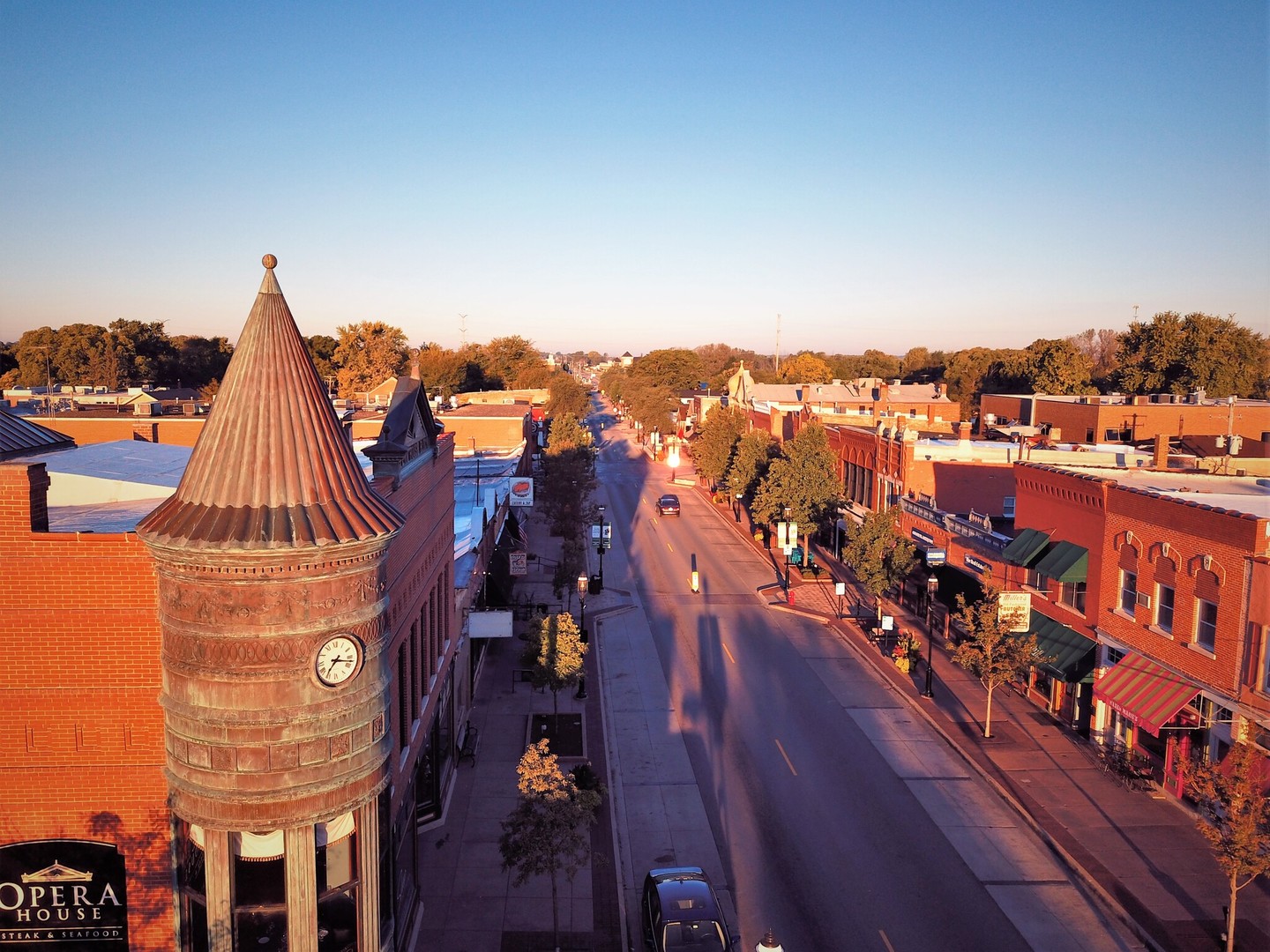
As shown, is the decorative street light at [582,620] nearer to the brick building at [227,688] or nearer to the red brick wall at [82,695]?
the brick building at [227,688]

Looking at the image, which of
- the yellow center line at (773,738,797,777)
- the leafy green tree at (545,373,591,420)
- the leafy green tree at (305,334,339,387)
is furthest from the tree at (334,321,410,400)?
the yellow center line at (773,738,797,777)

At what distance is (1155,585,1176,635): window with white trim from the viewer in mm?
23453

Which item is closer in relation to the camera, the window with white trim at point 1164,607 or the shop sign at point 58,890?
the shop sign at point 58,890

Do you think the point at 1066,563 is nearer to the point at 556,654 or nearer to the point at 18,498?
the point at 556,654

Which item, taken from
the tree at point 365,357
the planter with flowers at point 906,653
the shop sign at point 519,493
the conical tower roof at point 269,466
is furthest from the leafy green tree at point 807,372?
the conical tower roof at point 269,466

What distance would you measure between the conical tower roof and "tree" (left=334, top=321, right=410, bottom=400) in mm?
109538

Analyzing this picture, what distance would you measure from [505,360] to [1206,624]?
147 m

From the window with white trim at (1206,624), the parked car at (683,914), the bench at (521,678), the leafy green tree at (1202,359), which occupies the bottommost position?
the bench at (521,678)

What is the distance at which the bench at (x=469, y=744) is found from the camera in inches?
990

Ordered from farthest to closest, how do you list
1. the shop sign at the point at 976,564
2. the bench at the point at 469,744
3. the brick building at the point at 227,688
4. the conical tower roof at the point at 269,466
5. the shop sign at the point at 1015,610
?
the shop sign at the point at 976,564, the shop sign at the point at 1015,610, the bench at the point at 469,744, the brick building at the point at 227,688, the conical tower roof at the point at 269,466

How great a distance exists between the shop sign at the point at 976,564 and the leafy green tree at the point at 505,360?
120 metres

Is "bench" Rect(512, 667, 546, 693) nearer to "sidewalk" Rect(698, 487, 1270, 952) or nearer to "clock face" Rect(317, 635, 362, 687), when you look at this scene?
"sidewalk" Rect(698, 487, 1270, 952)

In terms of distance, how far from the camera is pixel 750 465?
62.5 meters

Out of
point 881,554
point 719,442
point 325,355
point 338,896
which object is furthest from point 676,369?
point 338,896
